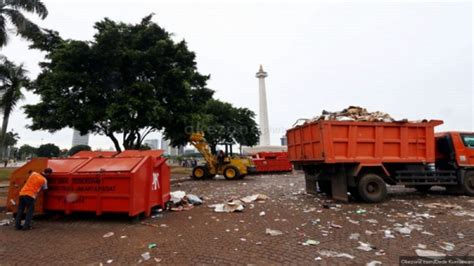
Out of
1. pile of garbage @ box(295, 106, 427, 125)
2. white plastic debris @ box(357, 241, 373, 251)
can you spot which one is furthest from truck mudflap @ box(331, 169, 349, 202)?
white plastic debris @ box(357, 241, 373, 251)

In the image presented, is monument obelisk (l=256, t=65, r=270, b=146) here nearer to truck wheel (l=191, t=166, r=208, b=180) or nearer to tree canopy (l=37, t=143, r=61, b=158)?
truck wheel (l=191, t=166, r=208, b=180)

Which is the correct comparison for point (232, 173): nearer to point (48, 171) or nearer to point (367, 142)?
point (367, 142)

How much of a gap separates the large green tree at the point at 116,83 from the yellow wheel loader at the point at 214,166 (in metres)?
1.97

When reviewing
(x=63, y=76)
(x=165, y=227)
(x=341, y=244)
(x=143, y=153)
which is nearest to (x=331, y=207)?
(x=341, y=244)

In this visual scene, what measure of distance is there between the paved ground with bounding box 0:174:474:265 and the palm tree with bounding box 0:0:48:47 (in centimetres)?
959

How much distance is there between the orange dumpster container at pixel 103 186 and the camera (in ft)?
18.9

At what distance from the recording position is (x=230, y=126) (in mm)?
34562

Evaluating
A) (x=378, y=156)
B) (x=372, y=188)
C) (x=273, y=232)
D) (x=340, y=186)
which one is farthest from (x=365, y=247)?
(x=378, y=156)

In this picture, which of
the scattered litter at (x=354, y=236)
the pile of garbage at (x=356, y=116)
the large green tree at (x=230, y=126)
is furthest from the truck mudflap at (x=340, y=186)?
the large green tree at (x=230, y=126)

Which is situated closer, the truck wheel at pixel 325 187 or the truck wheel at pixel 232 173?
the truck wheel at pixel 325 187

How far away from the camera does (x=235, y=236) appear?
4.85 meters

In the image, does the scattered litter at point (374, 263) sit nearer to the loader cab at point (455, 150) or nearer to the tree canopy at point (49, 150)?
the loader cab at point (455, 150)

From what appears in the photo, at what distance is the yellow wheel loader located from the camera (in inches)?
631

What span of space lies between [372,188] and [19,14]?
15526 mm
